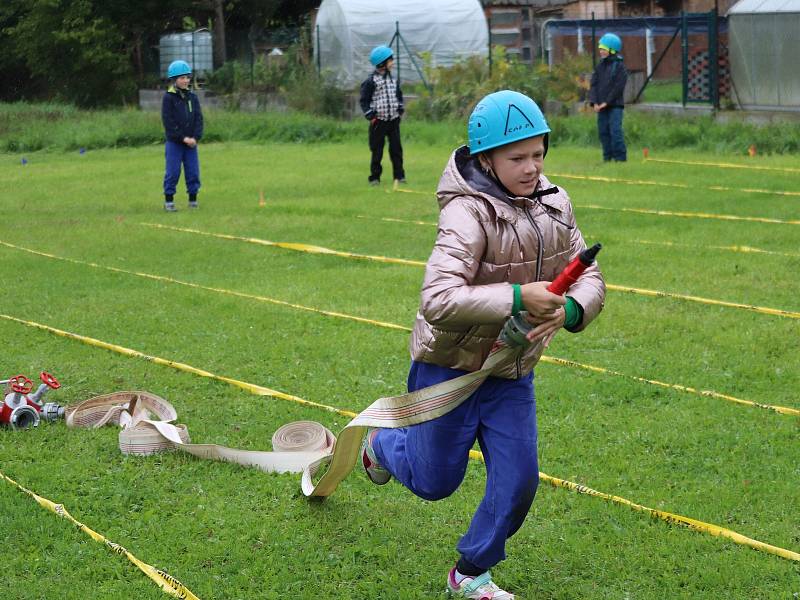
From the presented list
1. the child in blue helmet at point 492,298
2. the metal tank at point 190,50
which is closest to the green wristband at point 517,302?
the child in blue helmet at point 492,298

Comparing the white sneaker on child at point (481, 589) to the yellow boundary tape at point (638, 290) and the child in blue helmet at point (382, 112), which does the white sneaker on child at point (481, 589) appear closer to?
the yellow boundary tape at point (638, 290)

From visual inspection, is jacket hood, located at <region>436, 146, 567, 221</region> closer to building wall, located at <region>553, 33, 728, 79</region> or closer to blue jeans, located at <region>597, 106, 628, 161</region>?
blue jeans, located at <region>597, 106, 628, 161</region>

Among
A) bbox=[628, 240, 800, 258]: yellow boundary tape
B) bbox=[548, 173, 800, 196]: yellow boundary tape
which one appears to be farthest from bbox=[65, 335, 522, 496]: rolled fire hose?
bbox=[548, 173, 800, 196]: yellow boundary tape

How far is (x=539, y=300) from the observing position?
12.0 feet

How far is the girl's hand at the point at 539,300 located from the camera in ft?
12.1

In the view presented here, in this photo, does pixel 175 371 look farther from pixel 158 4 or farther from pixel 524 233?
pixel 158 4

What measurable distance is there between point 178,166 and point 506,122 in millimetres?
12026

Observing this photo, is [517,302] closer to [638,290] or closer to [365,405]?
[365,405]

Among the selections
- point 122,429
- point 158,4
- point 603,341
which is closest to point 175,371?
point 122,429

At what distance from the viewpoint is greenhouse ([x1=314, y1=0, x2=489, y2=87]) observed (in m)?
31.7

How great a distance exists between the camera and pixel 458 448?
424 centimetres

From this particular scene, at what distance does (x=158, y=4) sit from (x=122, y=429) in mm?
36682

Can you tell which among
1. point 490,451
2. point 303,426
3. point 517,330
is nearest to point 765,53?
point 303,426

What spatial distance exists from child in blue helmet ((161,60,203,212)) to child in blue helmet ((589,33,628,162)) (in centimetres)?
616
